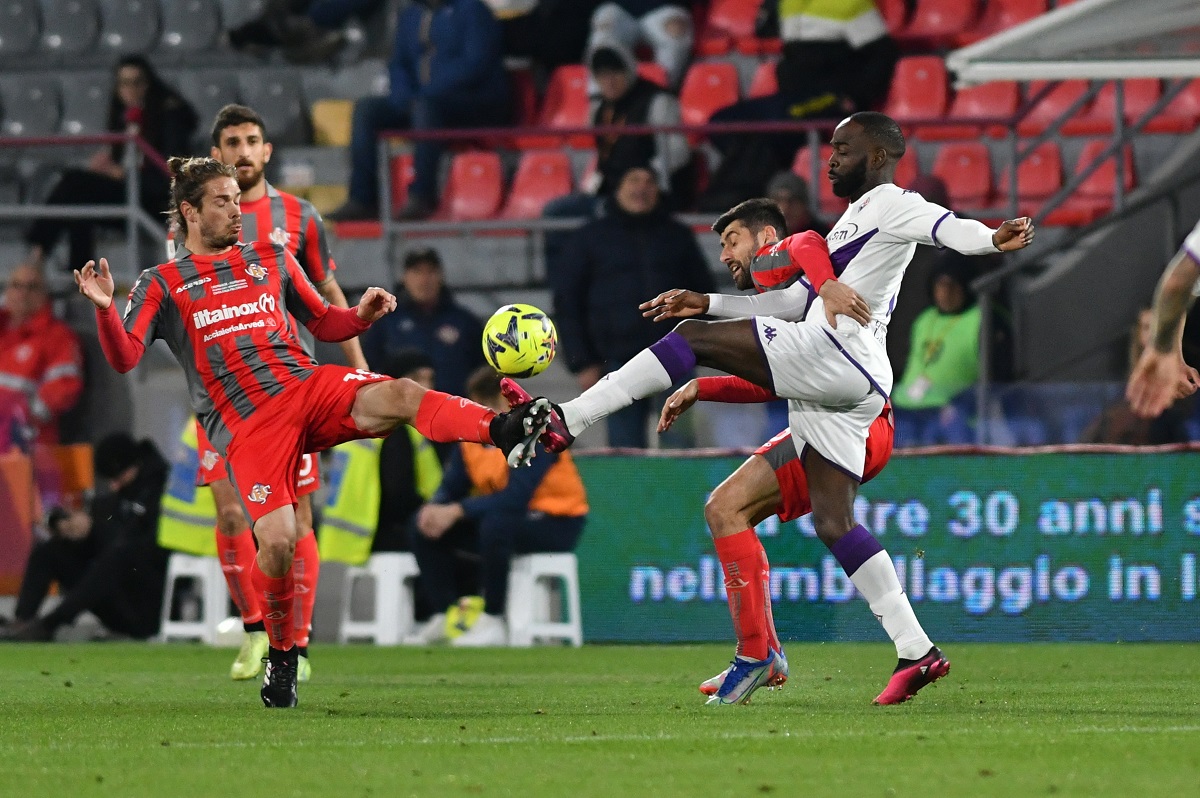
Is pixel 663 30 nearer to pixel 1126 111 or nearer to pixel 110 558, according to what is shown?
pixel 1126 111

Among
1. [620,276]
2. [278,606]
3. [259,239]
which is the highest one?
[620,276]

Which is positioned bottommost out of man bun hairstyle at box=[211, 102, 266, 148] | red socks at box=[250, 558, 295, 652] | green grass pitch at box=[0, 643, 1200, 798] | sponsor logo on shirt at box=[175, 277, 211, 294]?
green grass pitch at box=[0, 643, 1200, 798]

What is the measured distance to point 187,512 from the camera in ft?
40.9

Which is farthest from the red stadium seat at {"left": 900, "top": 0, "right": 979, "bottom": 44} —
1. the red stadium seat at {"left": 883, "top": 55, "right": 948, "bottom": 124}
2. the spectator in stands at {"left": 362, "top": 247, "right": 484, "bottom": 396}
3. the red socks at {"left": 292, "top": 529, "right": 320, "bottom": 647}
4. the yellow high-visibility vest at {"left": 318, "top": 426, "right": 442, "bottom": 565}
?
the red socks at {"left": 292, "top": 529, "right": 320, "bottom": 647}

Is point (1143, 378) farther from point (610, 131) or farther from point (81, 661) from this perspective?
point (610, 131)

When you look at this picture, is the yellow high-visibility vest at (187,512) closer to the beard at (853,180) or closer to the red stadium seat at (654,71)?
the red stadium seat at (654,71)

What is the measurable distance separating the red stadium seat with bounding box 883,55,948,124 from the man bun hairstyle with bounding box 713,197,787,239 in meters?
8.56

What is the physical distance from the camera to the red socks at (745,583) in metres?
6.96

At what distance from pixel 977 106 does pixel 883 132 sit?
29.8 feet

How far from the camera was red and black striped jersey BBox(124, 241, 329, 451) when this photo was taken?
280 inches

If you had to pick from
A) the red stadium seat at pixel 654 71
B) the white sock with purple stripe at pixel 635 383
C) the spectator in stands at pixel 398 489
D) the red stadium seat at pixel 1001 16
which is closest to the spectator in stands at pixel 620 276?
the spectator in stands at pixel 398 489

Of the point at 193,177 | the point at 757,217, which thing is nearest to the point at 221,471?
the point at 193,177

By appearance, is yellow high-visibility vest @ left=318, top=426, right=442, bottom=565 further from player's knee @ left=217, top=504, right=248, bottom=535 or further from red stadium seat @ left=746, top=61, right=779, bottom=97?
red stadium seat @ left=746, top=61, right=779, bottom=97

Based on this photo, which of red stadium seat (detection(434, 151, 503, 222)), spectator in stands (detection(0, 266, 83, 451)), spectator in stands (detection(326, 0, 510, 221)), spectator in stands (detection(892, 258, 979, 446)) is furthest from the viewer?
red stadium seat (detection(434, 151, 503, 222))
